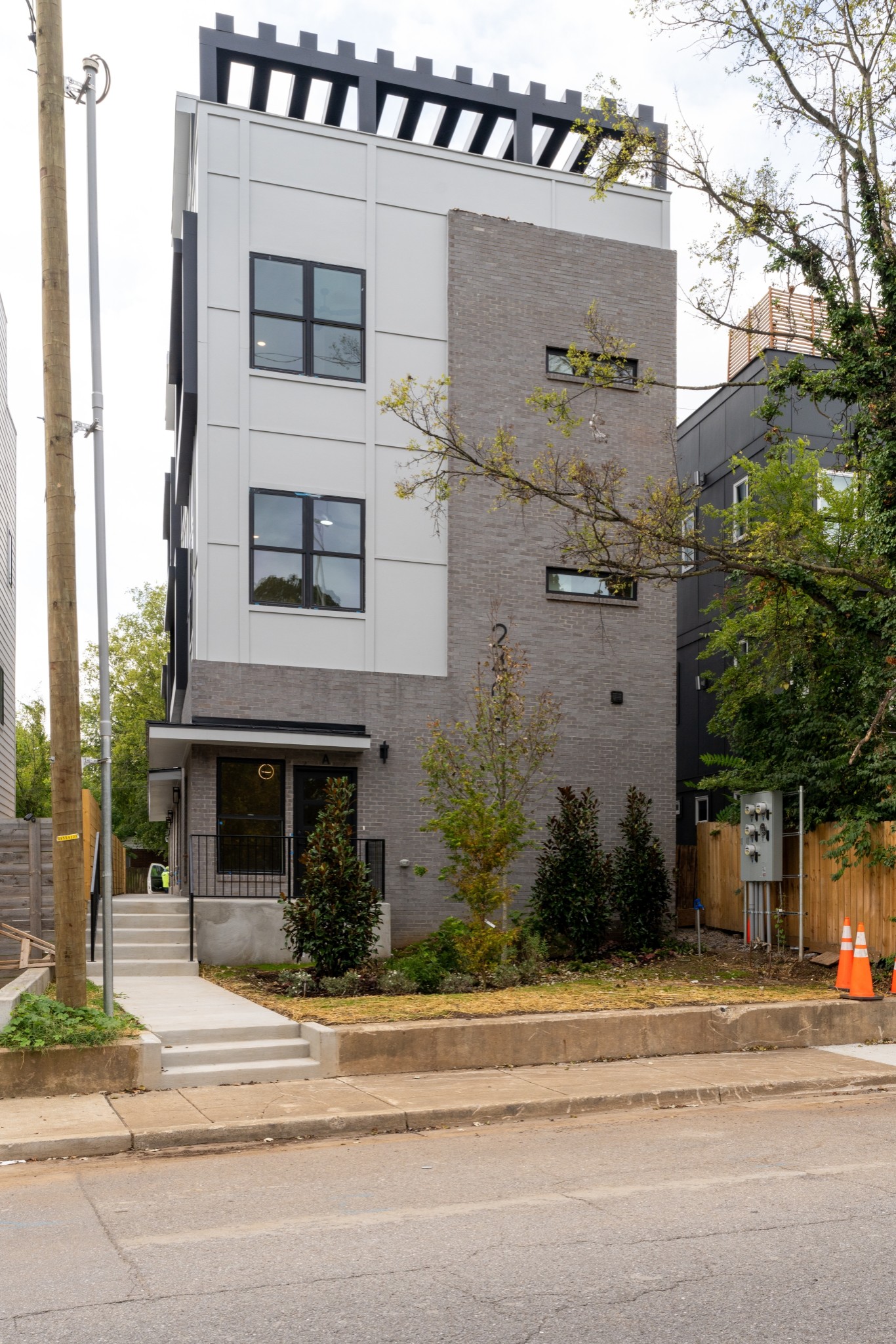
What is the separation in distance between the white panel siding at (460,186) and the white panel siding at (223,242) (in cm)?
248

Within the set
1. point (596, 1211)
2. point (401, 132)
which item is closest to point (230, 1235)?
point (596, 1211)

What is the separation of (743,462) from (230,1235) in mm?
16637

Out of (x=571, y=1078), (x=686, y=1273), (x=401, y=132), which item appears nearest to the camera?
(x=686, y=1273)

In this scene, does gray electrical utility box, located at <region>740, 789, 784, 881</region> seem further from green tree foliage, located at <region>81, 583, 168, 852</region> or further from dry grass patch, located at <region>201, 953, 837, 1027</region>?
green tree foliage, located at <region>81, 583, 168, 852</region>

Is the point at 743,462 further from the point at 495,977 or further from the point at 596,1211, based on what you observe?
the point at 596,1211

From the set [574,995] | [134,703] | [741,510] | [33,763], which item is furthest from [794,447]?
[33,763]

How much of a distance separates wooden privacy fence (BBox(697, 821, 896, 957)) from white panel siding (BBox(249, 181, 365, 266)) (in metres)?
11.6

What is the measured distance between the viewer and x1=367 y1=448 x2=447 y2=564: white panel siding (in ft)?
61.6

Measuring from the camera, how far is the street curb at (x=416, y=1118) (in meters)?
7.57

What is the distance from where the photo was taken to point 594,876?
1803cm

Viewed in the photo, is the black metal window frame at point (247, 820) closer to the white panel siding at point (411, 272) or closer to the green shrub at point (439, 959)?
the green shrub at point (439, 959)

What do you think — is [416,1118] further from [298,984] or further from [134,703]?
[134,703]

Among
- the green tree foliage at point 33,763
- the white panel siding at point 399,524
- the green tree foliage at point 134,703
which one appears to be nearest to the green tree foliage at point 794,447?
the white panel siding at point 399,524

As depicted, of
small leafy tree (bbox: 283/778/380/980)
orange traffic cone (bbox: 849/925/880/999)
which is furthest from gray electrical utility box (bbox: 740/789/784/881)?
small leafy tree (bbox: 283/778/380/980)
